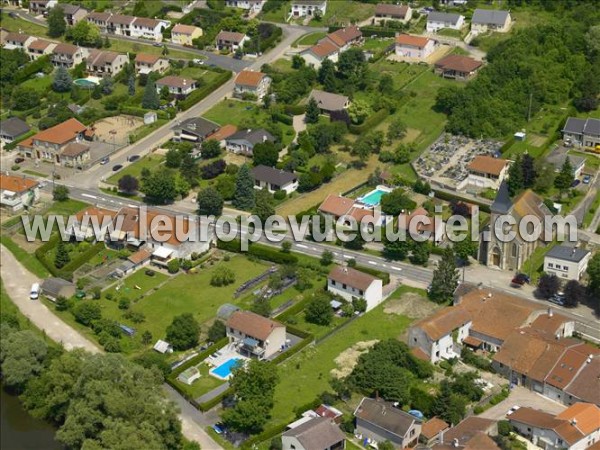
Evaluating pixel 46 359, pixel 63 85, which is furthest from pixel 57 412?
pixel 63 85

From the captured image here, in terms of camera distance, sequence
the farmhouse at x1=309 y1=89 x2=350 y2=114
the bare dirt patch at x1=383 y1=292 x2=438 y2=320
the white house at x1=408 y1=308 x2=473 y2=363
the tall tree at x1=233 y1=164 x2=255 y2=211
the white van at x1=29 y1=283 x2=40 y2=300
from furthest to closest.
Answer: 1. the farmhouse at x1=309 y1=89 x2=350 y2=114
2. the tall tree at x1=233 y1=164 x2=255 y2=211
3. the white van at x1=29 y1=283 x2=40 y2=300
4. the bare dirt patch at x1=383 y1=292 x2=438 y2=320
5. the white house at x1=408 y1=308 x2=473 y2=363

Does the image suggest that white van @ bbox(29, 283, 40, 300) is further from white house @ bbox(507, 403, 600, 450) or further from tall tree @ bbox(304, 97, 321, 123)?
white house @ bbox(507, 403, 600, 450)

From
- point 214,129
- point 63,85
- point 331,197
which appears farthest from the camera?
point 63,85

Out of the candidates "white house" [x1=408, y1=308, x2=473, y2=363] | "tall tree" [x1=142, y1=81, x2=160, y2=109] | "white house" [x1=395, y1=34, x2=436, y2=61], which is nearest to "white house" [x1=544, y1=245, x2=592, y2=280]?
"white house" [x1=408, y1=308, x2=473, y2=363]

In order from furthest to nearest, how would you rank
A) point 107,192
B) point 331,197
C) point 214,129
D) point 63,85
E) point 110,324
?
point 63,85
point 214,129
point 107,192
point 331,197
point 110,324

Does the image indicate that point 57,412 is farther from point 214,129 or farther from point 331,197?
point 214,129

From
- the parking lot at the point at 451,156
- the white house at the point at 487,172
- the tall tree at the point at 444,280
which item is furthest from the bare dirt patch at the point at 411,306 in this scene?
the white house at the point at 487,172

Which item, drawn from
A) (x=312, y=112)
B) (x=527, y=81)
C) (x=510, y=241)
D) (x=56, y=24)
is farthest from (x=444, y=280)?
(x=56, y=24)

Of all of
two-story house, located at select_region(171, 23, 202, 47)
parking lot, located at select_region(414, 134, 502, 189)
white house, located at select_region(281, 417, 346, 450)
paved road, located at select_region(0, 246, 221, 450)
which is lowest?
paved road, located at select_region(0, 246, 221, 450)
